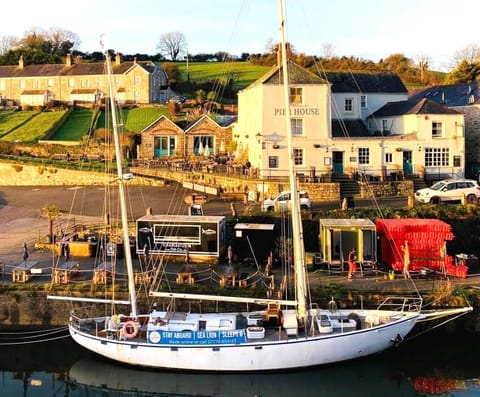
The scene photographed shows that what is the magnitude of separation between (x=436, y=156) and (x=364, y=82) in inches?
367

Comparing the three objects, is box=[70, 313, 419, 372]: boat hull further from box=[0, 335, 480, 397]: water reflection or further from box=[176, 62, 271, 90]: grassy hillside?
box=[176, 62, 271, 90]: grassy hillside

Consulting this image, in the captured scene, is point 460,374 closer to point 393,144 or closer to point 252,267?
point 252,267

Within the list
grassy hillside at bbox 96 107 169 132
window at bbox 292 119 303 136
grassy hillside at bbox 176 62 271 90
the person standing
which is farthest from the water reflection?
grassy hillside at bbox 176 62 271 90

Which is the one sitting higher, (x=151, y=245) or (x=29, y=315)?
(x=151, y=245)

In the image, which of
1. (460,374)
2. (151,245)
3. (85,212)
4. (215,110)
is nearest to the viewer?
(460,374)

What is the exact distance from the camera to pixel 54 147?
2183 inches

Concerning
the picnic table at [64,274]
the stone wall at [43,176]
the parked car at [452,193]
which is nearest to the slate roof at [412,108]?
the parked car at [452,193]

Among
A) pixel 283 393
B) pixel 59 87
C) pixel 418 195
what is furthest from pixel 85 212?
pixel 59 87

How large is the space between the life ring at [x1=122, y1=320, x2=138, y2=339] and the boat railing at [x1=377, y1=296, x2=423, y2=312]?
7645 mm

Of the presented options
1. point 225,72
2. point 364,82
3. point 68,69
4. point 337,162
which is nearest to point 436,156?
point 337,162

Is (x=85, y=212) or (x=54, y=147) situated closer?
(x=85, y=212)

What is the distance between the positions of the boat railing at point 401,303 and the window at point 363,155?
18.2m

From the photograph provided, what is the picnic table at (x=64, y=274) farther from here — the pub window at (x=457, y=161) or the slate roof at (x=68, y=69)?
the slate roof at (x=68, y=69)

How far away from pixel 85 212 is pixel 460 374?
74.1 ft
